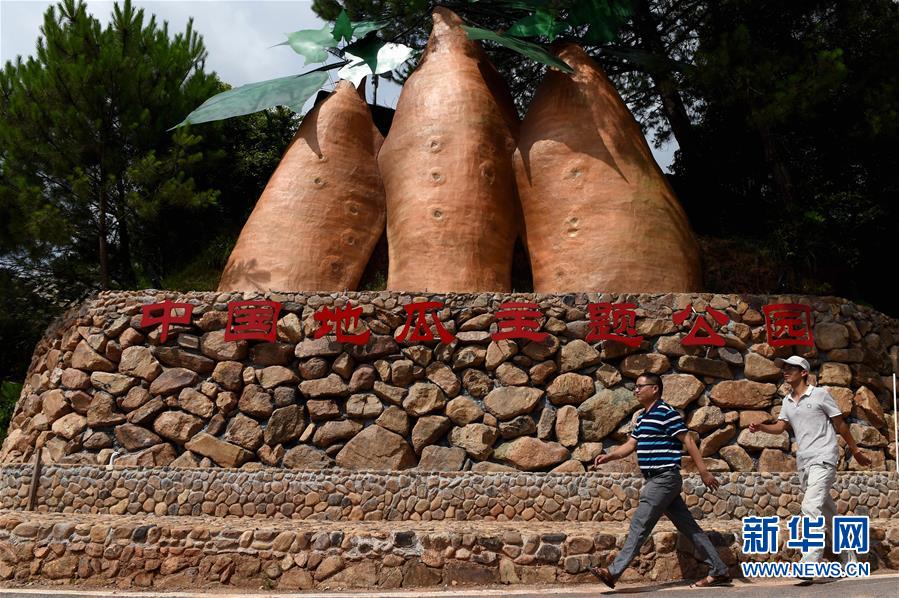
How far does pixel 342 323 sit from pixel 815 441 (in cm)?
409

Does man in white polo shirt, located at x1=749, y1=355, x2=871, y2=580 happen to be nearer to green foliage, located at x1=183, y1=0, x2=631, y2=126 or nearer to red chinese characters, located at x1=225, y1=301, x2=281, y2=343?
red chinese characters, located at x1=225, y1=301, x2=281, y2=343

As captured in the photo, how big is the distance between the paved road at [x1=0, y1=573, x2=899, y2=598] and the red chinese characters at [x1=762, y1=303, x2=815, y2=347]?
2.32 m

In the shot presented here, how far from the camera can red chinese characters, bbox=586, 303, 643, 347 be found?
6.99 metres

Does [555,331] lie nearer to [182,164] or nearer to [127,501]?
[127,501]

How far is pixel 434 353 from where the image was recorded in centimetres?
705

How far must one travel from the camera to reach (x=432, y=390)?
6.92m

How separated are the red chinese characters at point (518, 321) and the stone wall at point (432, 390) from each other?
0.27ft

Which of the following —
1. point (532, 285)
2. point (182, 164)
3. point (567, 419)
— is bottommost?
point (567, 419)

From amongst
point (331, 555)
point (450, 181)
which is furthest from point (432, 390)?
point (450, 181)

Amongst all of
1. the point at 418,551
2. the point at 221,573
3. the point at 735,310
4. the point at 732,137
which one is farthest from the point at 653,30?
the point at 221,573

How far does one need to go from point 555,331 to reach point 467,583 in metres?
2.57

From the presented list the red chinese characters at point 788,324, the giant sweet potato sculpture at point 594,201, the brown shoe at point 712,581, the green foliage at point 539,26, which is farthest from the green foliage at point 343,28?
the brown shoe at point 712,581

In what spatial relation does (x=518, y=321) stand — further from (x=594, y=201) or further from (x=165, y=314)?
(x=165, y=314)

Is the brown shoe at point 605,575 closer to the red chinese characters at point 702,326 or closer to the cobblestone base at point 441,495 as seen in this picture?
the cobblestone base at point 441,495
